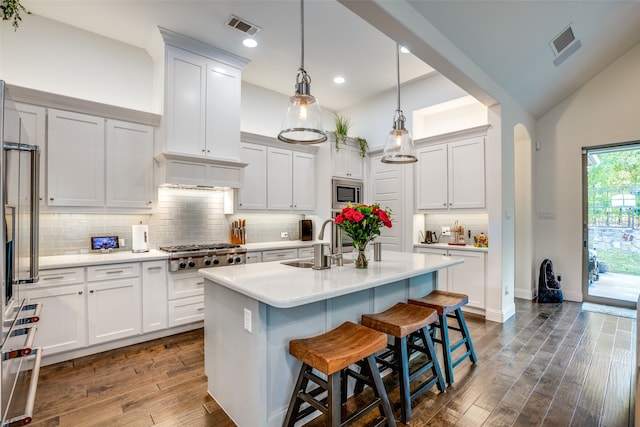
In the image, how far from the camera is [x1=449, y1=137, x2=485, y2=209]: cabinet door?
13.9 feet

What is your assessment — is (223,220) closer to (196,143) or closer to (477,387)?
(196,143)

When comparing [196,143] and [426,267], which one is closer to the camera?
[426,267]

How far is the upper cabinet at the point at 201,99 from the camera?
11.8 feet

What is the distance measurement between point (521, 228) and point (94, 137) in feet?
19.2

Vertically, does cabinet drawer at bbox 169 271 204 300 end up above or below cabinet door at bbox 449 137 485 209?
below

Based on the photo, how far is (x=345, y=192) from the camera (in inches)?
206

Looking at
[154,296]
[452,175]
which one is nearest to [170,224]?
[154,296]

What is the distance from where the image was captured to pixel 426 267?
2.48m

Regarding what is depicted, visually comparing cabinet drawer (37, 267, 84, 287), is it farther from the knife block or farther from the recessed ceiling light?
the recessed ceiling light

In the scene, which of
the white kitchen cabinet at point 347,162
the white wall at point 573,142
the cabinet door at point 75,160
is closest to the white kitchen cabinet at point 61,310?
the cabinet door at point 75,160

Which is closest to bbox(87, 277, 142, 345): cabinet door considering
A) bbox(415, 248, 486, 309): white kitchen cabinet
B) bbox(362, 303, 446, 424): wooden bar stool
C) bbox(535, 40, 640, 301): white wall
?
bbox(362, 303, 446, 424): wooden bar stool

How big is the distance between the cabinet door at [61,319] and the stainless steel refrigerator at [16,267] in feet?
4.70

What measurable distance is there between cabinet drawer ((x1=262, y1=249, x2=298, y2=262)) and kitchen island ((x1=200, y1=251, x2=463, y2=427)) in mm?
1827

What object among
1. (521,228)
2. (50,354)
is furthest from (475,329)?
(50,354)
